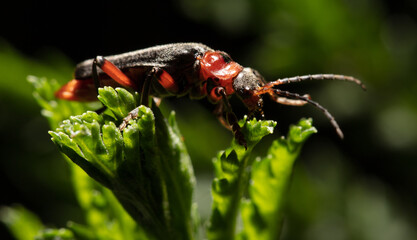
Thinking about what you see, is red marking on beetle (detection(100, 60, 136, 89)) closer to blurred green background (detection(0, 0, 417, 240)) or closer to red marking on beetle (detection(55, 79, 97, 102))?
red marking on beetle (detection(55, 79, 97, 102))

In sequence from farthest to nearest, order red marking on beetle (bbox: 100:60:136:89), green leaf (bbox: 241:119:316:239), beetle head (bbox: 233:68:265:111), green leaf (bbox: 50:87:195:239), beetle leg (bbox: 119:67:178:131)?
red marking on beetle (bbox: 100:60:136:89), beetle head (bbox: 233:68:265:111), beetle leg (bbox: 119:67:178:131), green leaf (bbox: 241:119:316:239), green leaf (bbox: 50:87:195:239)

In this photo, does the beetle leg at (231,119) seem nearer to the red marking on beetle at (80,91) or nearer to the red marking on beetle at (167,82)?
the red marking on beetle at (167,82)

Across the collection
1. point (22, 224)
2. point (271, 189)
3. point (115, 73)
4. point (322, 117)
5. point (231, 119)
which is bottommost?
point (322, 117)

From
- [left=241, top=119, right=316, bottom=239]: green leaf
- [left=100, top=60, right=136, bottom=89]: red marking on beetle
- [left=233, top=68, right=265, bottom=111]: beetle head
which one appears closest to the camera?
[left=241, top=119, right=316, bottom=239]: green leaf

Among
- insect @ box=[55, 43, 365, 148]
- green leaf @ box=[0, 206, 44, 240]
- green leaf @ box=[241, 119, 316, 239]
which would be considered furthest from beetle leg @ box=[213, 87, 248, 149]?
green leaf @ box=[0, 206, 44, 240]

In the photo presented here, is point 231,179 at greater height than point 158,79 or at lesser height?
lesser

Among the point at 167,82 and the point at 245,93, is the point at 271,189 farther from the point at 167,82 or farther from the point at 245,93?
the point at 167,82

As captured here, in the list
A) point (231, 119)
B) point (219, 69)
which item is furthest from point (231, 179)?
point (219, 69)

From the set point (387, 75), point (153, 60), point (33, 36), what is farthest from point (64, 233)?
point (33, 36)
